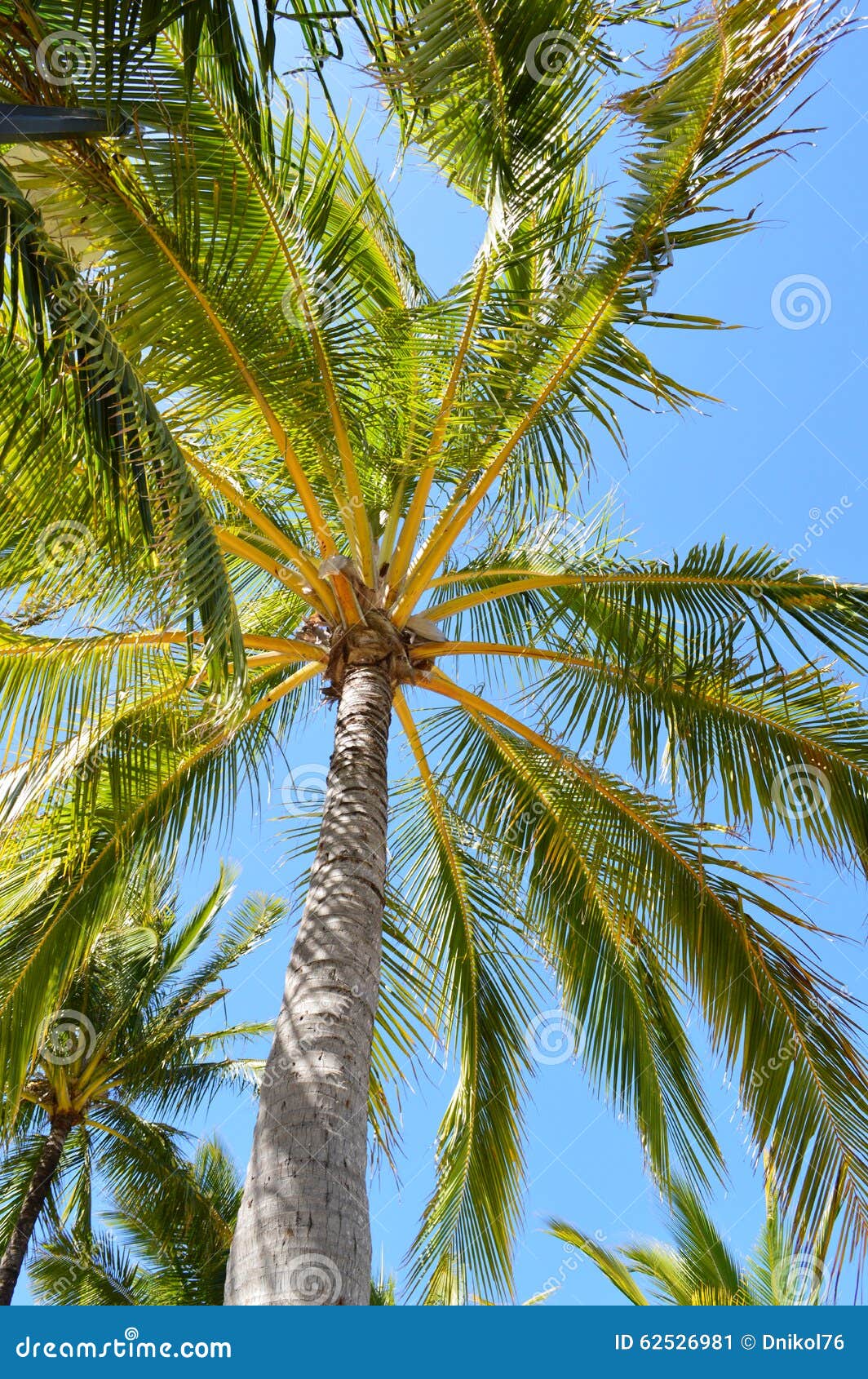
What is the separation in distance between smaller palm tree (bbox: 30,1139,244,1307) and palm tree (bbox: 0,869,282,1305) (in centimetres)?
16

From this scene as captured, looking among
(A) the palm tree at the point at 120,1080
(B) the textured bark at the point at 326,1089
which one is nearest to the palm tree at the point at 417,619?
(B) the textured bark at the point at 326,1089

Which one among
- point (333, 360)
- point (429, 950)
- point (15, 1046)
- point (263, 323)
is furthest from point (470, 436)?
point (15, 1046)

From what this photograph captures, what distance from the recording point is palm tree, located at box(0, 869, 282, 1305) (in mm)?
11297

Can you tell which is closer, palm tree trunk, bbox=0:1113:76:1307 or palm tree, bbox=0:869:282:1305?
palm tree trunk, bbox=0:1113:76:1307

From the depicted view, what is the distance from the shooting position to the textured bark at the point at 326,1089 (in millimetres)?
3455

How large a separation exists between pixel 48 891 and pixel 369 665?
2.35 m

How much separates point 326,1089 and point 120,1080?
8775 mm

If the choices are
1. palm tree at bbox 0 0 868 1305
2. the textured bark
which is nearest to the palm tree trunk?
palm tree at bbox 0 0 868 1305

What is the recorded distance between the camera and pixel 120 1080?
466 inches

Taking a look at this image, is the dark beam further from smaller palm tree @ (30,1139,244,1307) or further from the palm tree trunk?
smaller palm tree @ (30,1139,244,1307)

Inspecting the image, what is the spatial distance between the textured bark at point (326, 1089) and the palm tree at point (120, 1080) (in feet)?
19.4

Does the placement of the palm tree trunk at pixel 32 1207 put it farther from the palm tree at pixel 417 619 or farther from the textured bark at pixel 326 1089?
the textured bark at pixel 326 1089

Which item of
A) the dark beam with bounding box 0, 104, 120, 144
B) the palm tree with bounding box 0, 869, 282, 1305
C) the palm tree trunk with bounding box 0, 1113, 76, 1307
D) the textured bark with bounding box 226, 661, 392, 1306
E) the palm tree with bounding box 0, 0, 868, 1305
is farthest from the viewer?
the palm tree with bounding box 0, 869, 282, 1305
